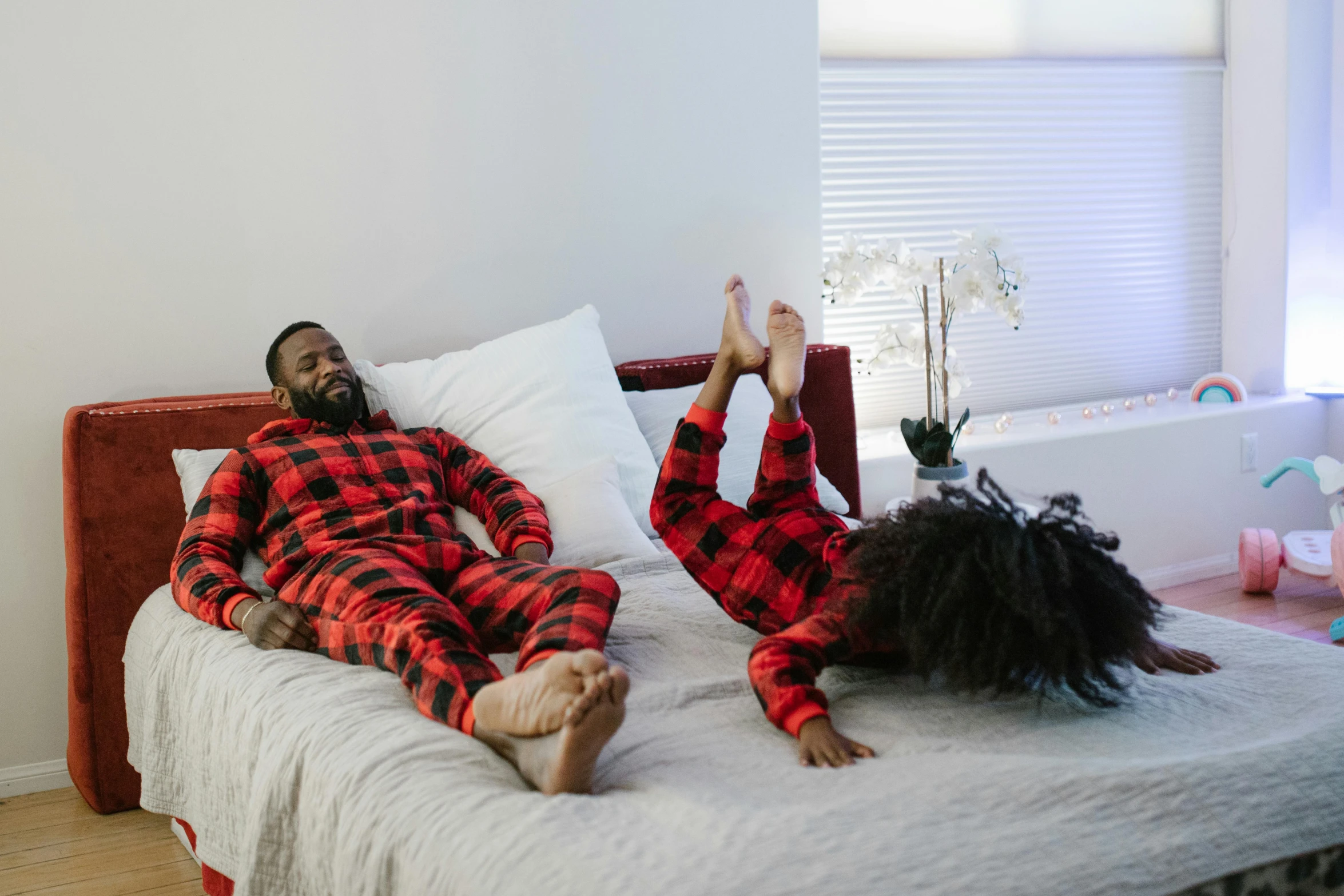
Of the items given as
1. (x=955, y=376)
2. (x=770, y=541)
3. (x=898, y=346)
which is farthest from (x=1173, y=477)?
(x=770, y=541)

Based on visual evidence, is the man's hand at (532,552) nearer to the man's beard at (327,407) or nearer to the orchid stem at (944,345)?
the man's beard at (327,407)

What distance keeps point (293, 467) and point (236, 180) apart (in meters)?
0.83

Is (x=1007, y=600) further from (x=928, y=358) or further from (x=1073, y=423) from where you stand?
(x=1073, y=423)

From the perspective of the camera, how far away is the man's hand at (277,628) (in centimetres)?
158

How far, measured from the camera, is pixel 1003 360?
3506 millimetres

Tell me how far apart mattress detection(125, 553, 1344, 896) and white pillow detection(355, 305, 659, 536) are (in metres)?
0.68

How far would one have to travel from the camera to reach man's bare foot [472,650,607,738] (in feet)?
3.51

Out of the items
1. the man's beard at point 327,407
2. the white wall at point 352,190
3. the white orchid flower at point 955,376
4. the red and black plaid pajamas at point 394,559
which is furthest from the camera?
the white orchid flower at point 955,376

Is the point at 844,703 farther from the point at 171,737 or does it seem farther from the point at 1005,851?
the point at 171,737

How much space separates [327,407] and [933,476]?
143cm

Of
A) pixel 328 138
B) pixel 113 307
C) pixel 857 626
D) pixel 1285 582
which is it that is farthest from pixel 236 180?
pixel 1285 582

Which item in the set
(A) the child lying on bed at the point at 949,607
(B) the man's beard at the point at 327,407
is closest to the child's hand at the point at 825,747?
(A) the child lying on bed at the point at 949,607

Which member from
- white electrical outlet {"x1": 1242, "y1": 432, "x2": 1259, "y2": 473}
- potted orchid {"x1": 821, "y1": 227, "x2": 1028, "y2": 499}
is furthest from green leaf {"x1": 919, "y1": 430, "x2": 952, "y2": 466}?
white electrical outlet {"x1": 1242, "y1": 432, "x2": 1259, "y2": 473}

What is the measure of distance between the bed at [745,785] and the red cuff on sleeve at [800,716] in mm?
22
